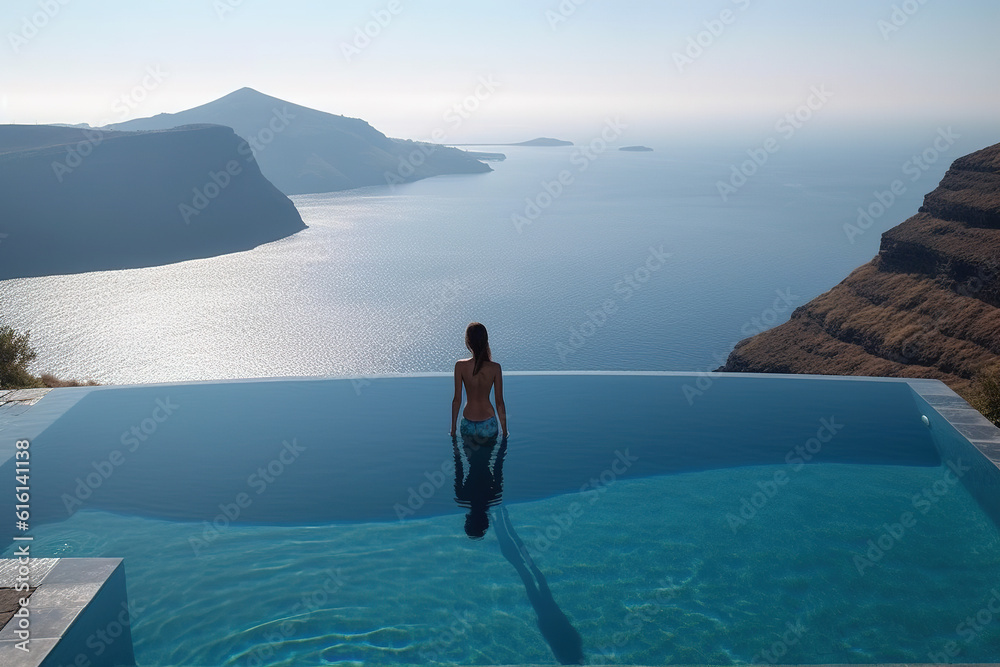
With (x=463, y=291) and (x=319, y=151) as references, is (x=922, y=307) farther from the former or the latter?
(x=319, y=151)

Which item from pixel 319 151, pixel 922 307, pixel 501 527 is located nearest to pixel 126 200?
pixel 922 307

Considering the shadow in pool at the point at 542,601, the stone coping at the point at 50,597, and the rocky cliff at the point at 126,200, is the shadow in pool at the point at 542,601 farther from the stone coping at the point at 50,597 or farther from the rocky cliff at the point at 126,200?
the rocky cliff at the point at 126,200

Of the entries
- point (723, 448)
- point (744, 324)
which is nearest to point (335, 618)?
point (723, 448)

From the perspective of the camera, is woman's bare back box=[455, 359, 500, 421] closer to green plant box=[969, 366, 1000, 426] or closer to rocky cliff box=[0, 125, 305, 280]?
green plant box=[969, 366, 1000, 426]

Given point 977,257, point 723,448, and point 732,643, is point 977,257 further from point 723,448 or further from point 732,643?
point 732,643

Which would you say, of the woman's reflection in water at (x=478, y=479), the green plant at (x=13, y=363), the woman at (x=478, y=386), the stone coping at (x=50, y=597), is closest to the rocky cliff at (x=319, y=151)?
the green plant at (x=13, y=363)
